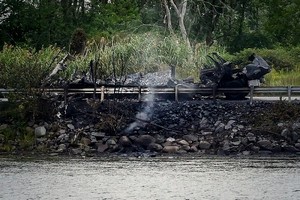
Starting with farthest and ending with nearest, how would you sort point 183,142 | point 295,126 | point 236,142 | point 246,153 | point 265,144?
point 295,126, point 183,142, point 236,142, point 265,144, point 246,153

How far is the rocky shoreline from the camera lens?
36.5 m

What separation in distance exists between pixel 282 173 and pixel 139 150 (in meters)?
9.62

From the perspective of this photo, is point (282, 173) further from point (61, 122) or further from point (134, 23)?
point (134, 23)

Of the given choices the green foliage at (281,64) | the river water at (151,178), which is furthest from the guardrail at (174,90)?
the green foliage at (281,64)

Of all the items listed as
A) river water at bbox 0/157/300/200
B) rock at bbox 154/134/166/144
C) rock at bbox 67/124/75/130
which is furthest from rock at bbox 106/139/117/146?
river water at bbox 0/157/300/200

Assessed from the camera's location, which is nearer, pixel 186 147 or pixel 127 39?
pixel 186 147

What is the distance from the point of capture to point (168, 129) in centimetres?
3812

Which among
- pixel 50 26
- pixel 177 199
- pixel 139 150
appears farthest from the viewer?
pixel 50 26

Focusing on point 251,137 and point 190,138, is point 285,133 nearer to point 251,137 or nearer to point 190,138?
point 251,137

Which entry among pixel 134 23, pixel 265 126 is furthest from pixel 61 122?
pixel 134 23

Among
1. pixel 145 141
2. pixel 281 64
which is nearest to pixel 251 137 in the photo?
pixel 145 141

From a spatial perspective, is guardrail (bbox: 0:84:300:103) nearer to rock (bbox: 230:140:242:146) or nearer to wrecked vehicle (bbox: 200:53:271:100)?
wrecked vehicle (bbox: 200:53:271:100)

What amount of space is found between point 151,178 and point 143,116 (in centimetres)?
1128

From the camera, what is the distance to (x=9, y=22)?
66.1 m
